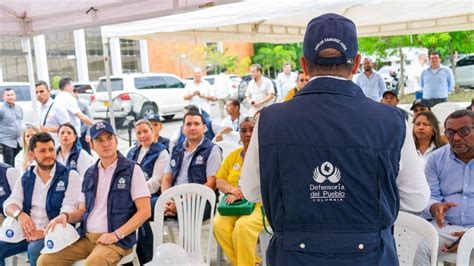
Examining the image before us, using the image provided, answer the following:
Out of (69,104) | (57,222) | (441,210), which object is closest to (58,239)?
(57,222)

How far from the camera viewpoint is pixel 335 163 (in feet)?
4.62

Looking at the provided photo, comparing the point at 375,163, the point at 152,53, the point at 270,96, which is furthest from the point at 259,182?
the point at 152,53

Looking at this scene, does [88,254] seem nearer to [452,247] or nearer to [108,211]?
[108,211]

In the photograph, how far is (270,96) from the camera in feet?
28.3

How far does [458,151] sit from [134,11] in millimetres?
3064

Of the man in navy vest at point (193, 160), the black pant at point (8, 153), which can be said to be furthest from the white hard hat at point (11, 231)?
the black pant at point (8, 153)

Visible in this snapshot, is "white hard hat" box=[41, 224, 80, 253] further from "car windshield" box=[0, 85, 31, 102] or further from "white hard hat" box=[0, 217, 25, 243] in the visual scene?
"car windshield" box=[0, 85, 31, 102]

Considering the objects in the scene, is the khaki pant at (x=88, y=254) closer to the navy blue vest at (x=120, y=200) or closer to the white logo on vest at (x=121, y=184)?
the navy blue vest at (x=120, y=200)

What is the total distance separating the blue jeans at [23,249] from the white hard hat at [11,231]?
0.06 m

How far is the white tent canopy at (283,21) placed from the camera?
549cm

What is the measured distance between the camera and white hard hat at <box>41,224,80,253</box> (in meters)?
3.21

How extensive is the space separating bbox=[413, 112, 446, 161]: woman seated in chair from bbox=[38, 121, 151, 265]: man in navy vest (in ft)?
7.05

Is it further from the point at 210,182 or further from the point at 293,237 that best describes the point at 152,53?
the point at 293,237

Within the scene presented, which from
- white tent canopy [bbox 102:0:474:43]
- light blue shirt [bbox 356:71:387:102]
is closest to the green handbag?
white tent canopy [bbox 102:0:474:43]
